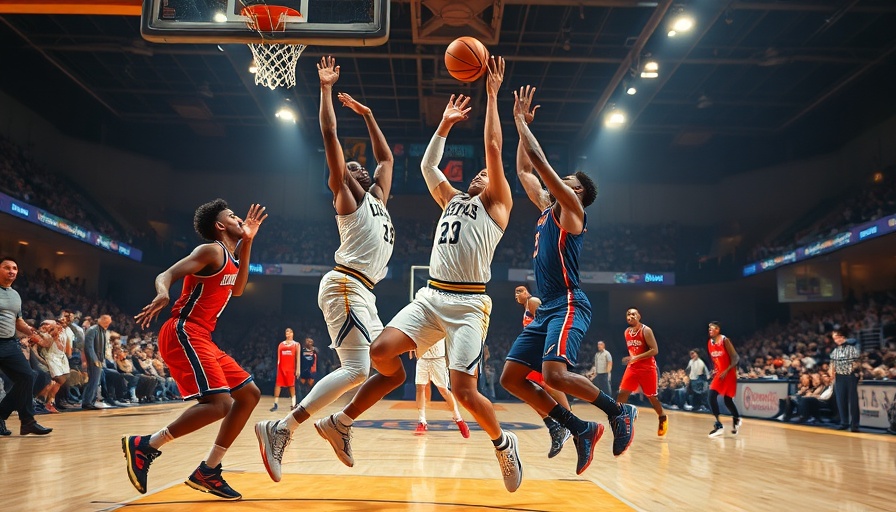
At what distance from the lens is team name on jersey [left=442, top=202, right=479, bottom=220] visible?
4.57 metres

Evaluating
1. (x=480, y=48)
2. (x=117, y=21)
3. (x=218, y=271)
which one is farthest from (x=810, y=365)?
(x=117, y=21)

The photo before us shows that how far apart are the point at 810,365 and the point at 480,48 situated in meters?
13.2

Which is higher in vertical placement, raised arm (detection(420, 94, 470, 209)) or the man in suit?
raised arm (detection(420, 94, 470, 209))

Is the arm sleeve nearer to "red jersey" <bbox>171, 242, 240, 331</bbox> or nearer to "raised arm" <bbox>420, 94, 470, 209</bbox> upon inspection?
"raised arm" <bbox>420, 94, 470, 209</bbox>

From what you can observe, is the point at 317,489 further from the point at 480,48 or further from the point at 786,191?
the point at 786,191

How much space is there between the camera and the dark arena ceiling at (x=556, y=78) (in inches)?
653

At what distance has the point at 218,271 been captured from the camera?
13.9 ft

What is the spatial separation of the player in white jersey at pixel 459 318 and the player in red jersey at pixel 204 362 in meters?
0.66

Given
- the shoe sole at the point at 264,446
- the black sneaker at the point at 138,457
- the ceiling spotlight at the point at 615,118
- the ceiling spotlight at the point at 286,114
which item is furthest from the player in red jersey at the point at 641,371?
the ceiling spotlight at the point at 286,114

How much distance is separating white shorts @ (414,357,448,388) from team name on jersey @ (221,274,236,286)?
17.9ft

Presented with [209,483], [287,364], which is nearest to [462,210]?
[209,483]

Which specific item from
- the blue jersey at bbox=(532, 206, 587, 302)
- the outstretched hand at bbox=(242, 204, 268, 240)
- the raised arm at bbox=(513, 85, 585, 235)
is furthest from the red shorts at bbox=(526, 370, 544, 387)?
the outstretched hand at bbox=(242, 204, 268, 240)

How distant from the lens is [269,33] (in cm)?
700

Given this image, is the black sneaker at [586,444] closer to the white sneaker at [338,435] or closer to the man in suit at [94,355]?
the white sneaker at [338,435]
